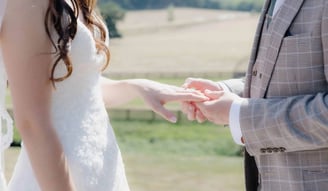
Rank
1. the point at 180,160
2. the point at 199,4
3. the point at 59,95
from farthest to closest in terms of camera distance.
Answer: the point at 199,4 < the point at 180,160 < the point at 59,95

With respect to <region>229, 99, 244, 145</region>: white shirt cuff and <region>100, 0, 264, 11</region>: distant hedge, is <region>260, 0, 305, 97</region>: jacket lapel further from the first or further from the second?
<region>100, 0, 264, 11</region>: distant hedge

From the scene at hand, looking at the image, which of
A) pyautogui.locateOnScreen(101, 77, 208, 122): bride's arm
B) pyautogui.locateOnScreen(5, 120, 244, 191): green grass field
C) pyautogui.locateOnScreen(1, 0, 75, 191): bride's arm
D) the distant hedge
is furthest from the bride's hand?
the distant hedge

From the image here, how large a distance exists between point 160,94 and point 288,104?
50 centimetres

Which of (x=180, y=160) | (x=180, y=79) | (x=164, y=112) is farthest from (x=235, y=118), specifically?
(x=180, y=79)

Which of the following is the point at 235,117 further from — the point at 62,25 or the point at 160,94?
the point at 62,25

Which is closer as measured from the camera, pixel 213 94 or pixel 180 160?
pixel 213 94

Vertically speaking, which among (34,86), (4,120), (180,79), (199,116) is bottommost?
(180,79)

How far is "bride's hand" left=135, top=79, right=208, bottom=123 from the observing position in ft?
6.49

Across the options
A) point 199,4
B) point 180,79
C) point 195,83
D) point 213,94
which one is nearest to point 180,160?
point 195,83

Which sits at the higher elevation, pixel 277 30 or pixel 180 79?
pixel 277 30

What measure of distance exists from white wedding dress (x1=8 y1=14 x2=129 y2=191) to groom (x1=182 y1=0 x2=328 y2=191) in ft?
0.98

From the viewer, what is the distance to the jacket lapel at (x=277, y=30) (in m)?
1.64

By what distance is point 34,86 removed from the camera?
5.11 feet

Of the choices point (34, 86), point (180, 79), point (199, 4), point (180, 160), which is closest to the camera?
point (34, 86)
